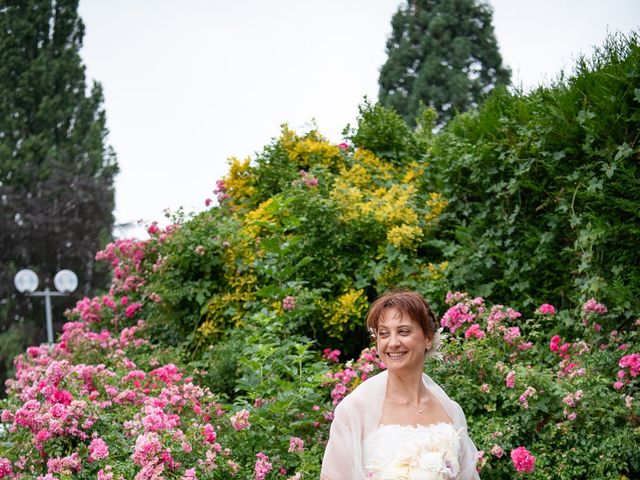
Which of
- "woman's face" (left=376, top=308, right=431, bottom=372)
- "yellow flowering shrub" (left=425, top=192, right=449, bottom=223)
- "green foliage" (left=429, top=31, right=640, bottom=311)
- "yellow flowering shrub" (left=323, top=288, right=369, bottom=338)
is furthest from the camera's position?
"yellow flowering shrub" (left=425, top=192, right=449, bottom=223)

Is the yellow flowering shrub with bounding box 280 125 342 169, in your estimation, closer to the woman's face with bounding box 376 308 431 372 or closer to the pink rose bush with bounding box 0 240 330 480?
the pink rose bush with bounding box 0 240 330 480

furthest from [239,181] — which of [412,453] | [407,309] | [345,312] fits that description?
[412,453]

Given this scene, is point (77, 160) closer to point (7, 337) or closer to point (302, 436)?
point (7, 337)

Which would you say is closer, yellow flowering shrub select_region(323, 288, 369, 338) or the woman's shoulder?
the woman's shoulder

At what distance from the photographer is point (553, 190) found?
5844mm

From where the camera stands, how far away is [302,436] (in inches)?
189

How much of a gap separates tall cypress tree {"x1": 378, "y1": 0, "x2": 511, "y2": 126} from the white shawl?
21.6 meters

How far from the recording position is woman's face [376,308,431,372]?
2.94 meters

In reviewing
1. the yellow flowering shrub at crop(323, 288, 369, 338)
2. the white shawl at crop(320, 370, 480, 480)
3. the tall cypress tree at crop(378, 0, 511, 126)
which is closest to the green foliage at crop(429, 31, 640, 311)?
the yellow flowering shrub at crop(323, 288, 369, 338)

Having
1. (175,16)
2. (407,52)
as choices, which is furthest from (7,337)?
(175,16)

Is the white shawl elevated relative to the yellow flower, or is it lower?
lower

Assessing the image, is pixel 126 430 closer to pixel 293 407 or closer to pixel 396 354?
pixel 293 407

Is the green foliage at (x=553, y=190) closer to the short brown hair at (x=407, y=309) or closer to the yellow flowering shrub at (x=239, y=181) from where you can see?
the yellow flowering shrub at (x=239, y=181)

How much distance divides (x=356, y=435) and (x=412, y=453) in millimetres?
210
